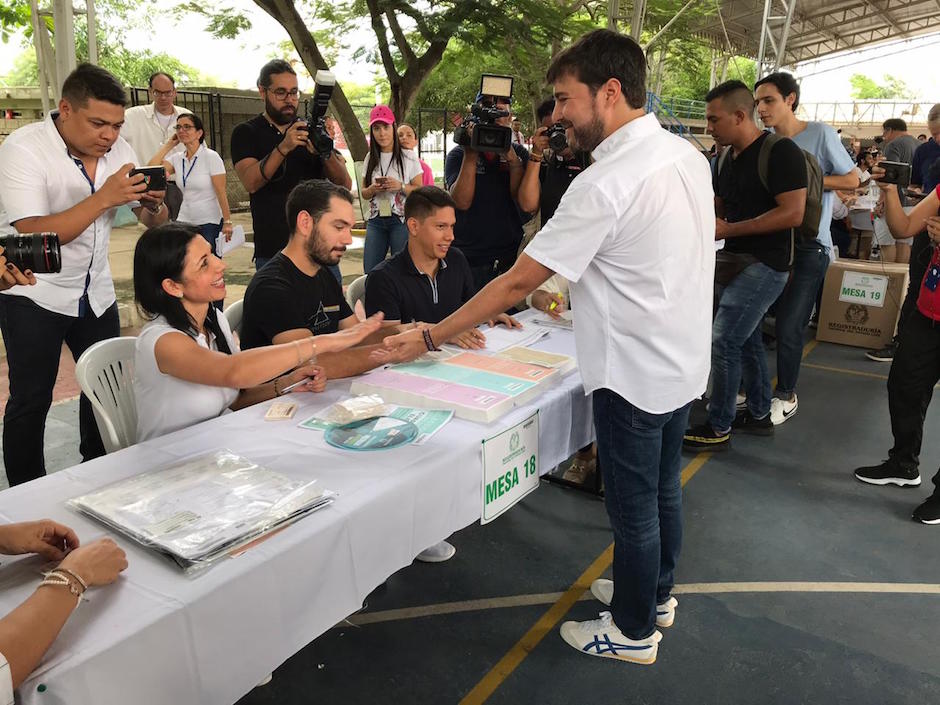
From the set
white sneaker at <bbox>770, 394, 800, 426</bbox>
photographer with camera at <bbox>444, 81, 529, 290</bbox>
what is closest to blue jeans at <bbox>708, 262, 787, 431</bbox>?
white sneaker at <bbox>770, 394, 800, 426</bbox>

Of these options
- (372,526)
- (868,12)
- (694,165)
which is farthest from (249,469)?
(868,12)

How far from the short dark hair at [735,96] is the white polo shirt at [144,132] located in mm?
3873

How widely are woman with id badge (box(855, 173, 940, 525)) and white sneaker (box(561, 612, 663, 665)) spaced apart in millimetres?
1693

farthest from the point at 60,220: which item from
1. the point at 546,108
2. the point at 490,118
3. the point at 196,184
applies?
the point at 196,184

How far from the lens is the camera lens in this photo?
1788mm

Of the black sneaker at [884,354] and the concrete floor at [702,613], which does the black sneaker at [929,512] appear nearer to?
the concrete floor at [702,613]

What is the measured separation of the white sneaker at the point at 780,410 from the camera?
4.18m

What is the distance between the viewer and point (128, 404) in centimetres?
237

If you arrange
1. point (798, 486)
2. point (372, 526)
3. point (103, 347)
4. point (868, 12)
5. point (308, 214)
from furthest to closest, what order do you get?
point (868, 12) < point (798, 486) < point (308, 214) < point (103, 347) < point (372, 526)

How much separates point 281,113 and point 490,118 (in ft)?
3.50

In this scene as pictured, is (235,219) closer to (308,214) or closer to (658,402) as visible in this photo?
(308,214)

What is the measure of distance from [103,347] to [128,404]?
21cm

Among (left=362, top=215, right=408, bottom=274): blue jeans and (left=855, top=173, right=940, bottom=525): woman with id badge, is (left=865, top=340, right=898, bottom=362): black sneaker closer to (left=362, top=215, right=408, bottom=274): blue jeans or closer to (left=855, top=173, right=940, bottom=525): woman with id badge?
(left=855, top=173, right=940, bottom=525): woman with id badge

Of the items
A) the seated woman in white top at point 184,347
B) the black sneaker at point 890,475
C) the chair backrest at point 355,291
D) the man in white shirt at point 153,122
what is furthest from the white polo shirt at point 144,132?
the black sneaker at point 890,475
